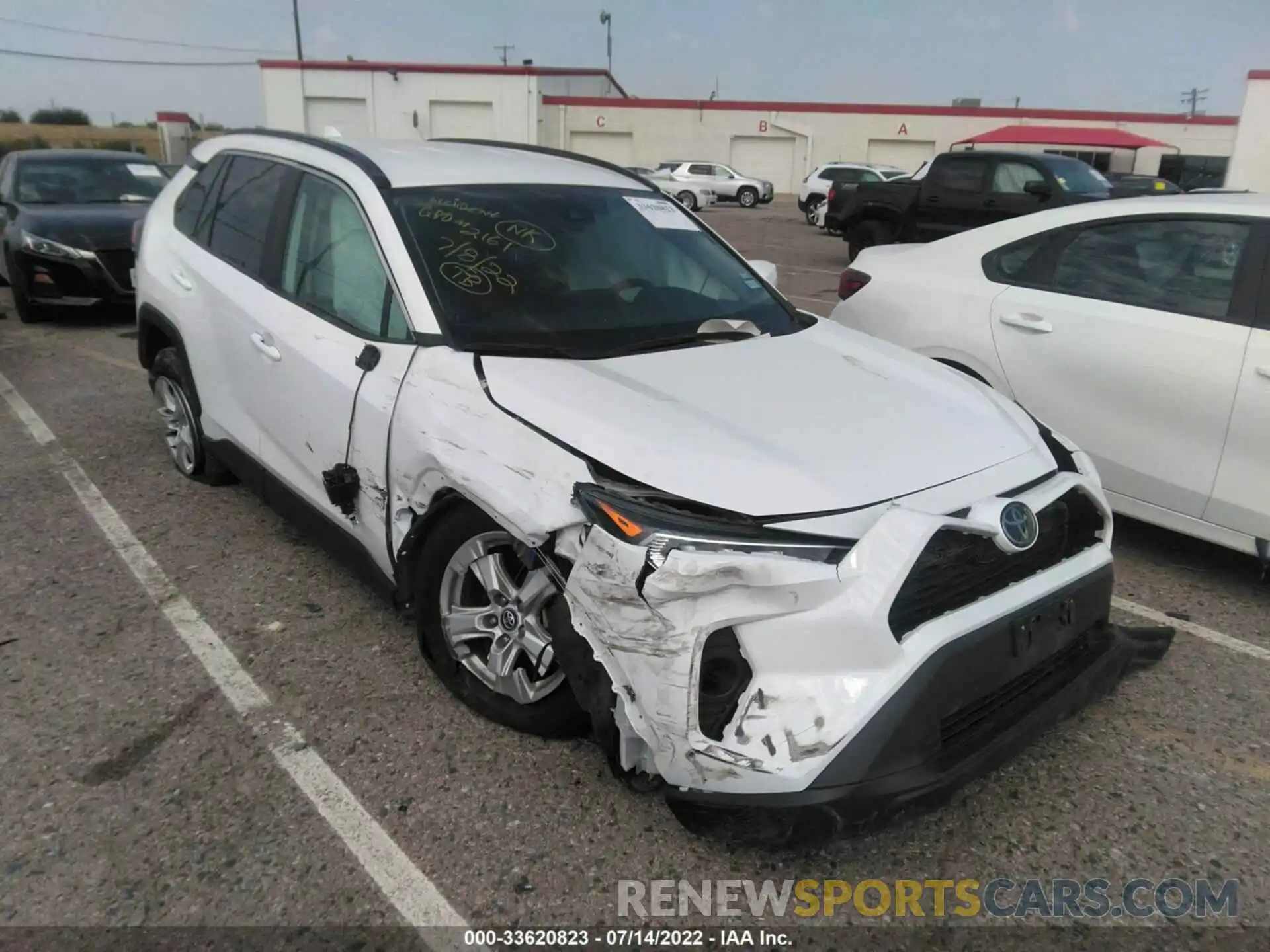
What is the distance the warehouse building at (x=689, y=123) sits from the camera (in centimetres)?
3909

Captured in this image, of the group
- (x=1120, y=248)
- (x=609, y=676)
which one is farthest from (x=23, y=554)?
(x=1120, y=248)

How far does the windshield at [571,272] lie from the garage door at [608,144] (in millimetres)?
41727

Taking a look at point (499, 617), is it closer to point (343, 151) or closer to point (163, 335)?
point (343, 151)

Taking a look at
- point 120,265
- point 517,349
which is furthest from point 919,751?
point 120,265

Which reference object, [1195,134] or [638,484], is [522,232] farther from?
[1195,134]

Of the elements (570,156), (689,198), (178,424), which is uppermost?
(570,156)

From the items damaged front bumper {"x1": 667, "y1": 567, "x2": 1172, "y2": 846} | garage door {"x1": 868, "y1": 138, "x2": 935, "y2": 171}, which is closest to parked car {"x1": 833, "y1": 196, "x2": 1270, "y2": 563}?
damaged front bumper {"x1": 667, "y1": 567, "x2": 1172, "y2": 846}

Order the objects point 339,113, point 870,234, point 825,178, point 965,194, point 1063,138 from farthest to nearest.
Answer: point 339,113 < point 1063,138 < point 825,178 < point 870,234 < point 965,194

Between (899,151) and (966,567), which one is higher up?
(899,151)

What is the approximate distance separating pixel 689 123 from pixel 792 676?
44.9 meters

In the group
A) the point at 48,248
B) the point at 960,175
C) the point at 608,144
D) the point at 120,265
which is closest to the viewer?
the point at 48,248

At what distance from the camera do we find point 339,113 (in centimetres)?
4019

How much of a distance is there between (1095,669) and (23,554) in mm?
4134

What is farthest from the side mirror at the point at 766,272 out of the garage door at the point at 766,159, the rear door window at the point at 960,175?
the garage door at the point at 766,159
